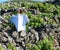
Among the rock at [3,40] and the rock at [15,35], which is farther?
the rock at [15,35]

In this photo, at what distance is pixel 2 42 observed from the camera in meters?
11.4

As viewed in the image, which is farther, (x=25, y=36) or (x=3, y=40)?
(x=25, y=36)

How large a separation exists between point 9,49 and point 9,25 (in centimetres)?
272

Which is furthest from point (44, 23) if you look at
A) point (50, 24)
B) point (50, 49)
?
point (50, 49)

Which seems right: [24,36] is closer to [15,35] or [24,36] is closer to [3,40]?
[15,35]

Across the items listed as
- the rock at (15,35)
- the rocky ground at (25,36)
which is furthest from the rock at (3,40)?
the rock at (15,35)

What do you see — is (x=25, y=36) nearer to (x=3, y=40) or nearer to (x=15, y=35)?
(x=15, y=35)

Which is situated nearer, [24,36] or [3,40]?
[3,40]

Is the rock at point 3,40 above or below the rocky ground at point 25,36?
above

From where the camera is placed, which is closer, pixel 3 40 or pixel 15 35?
pixel 3 40

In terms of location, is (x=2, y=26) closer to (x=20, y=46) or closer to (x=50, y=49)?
(x=20, y=46)

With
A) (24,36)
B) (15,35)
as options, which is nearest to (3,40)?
(15,35)

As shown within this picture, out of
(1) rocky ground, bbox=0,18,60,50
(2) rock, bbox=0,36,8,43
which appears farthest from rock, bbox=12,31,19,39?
(2) rock, bbox=0,36,8,43

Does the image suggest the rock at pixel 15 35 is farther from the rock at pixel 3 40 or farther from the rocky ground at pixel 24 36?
the rock at pixel 3 40
